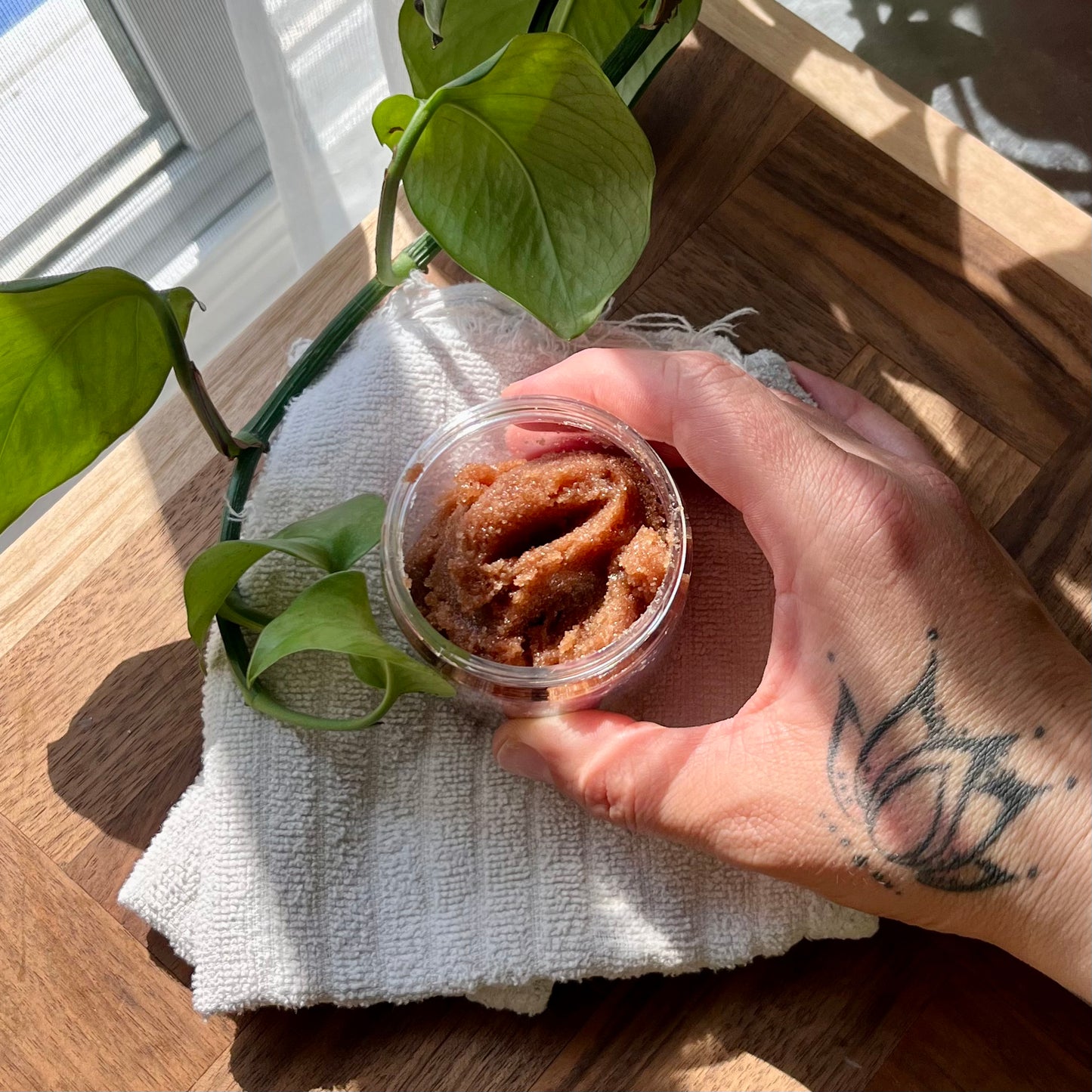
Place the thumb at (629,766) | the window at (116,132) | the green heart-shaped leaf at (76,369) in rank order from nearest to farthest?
the green heart-shaped leaf at (76,369), the thumb at (629,766), the window at (116,132)

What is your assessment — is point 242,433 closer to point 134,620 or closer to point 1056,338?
point 134,620

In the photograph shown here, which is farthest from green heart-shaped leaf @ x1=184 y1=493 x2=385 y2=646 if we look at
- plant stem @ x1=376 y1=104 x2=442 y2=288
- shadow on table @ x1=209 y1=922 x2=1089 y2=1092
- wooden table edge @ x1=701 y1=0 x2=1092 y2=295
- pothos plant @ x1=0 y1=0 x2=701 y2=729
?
wooden table edge @ x1=701 y1=0 x2=1092 y2=295

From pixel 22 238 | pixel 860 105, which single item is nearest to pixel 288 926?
pixel 22 238

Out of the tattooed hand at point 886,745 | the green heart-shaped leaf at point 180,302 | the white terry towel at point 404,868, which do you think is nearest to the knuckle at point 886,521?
the tattooed hand at point 886,745

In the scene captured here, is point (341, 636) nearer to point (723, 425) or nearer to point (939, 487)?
point (723, 425)

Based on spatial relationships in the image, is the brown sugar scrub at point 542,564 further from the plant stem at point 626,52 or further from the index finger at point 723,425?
the plant stem at point 626,52

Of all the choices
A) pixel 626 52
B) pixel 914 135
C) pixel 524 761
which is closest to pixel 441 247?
pixel 626 52
